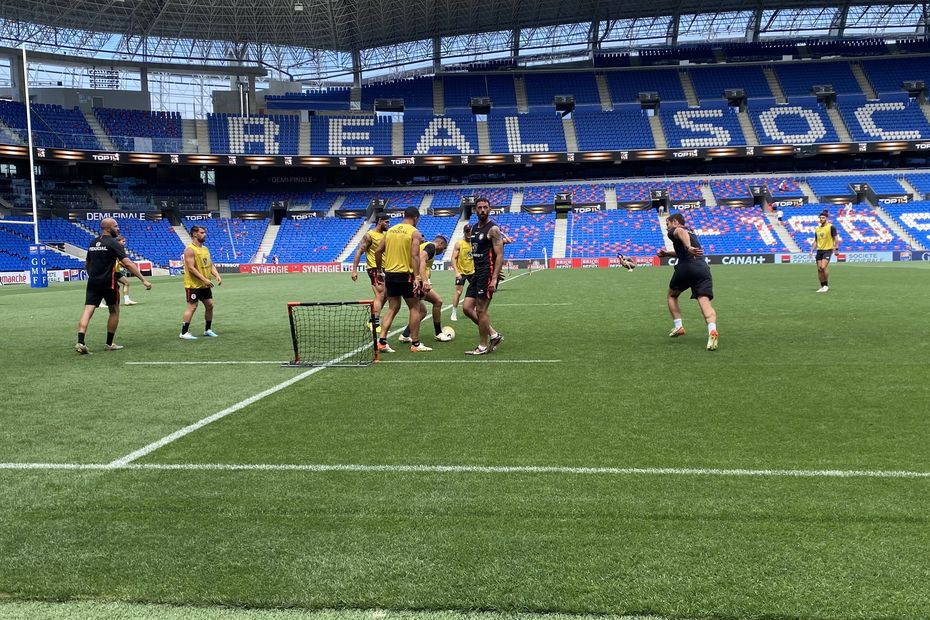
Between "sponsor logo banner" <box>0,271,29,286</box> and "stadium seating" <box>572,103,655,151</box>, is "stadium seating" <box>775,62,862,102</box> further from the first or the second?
"sponsor logo banner" <box>0,271,29,286</box>

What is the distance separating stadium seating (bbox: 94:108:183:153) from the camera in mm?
56125

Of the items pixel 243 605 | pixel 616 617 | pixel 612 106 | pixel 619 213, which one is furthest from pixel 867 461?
pixel 612 106

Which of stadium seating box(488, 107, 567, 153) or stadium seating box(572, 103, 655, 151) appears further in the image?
stadium seating box(488, 107, 567, 153)

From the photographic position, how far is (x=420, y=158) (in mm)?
60656

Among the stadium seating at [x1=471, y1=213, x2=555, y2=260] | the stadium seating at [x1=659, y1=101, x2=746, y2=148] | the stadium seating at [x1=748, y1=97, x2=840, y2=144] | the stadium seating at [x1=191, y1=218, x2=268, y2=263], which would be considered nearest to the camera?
the stadium seating at [x1=471, y1=213, x2=555, y2=260]

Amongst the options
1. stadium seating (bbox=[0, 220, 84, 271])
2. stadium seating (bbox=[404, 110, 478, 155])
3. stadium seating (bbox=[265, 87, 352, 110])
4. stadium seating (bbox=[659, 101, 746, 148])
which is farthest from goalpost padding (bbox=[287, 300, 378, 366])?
stadium seating (bbox=[265, 87, 352, 110])

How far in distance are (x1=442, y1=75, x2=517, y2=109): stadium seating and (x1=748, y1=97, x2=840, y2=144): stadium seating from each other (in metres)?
22.5

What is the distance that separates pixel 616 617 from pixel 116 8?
56.4 meters

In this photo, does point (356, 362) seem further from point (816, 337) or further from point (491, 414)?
point (816, 337)

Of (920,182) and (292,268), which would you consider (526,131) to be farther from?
(920,182)

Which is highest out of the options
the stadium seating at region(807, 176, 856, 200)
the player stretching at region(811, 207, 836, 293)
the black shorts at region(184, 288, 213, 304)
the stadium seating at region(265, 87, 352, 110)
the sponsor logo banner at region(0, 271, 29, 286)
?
the stadium seating at region(265, 87, 352, 110)

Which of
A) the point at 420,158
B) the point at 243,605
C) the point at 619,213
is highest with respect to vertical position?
the point at 420,158

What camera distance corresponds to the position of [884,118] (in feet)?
197

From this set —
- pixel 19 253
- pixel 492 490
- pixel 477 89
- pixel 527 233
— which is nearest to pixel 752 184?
pixel 527 233
